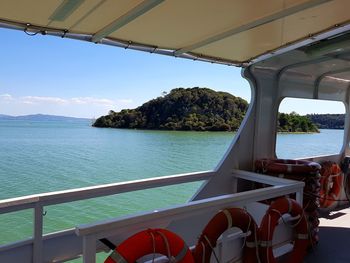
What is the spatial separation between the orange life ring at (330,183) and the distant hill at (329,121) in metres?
1.00

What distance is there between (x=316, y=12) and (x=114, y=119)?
74.7 feet

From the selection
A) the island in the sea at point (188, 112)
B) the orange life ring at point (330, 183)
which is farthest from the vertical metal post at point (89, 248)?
the island in the sea at point (188, 112)

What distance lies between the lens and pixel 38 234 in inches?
76.4

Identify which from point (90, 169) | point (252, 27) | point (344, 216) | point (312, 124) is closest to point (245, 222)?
point (252, 27)

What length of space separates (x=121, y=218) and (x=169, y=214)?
0.91ft

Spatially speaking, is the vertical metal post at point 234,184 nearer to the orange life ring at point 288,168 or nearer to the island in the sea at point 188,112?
the orange life ring at point 288,168

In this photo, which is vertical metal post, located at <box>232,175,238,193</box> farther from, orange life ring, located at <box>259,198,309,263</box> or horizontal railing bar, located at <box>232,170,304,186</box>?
orange life ring, located at <box>259,198,309,263</box>

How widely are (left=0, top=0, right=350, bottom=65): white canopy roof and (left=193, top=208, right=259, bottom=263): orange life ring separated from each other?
47.4 inches

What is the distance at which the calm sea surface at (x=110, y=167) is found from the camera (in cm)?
783

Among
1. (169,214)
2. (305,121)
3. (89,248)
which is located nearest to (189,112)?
(305,121)

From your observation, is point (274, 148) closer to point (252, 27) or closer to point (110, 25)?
point (252, 27)

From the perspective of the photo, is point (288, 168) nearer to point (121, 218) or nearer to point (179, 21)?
point (179, 21)

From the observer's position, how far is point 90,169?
706 inches

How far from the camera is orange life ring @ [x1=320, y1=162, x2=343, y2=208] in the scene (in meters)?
3.92
